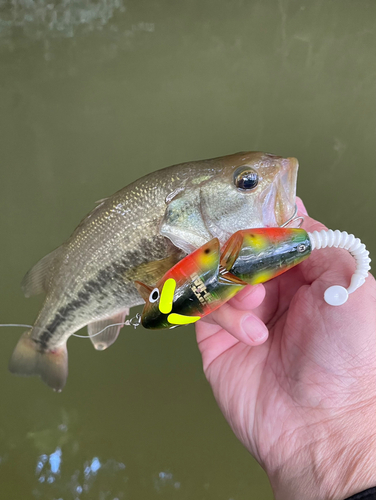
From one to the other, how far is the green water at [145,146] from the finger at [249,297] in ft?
4.70

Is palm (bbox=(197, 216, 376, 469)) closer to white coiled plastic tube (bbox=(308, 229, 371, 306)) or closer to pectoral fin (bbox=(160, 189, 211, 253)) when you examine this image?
white coiled plastic tube (bbox=(308, 229, 371, 306))

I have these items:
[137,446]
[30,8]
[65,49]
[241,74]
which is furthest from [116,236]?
[30,8]

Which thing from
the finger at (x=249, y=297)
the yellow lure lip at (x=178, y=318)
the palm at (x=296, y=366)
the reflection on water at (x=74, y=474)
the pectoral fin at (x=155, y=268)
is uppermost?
the pectoral fin at (x=155, y=268)

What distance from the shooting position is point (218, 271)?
68 centimetres

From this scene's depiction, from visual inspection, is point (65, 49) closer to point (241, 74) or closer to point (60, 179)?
point (60, 179)

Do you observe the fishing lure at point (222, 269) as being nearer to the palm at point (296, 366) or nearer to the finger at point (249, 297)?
the finger at point (249, 297)

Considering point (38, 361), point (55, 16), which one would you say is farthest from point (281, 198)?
point (55, 16)

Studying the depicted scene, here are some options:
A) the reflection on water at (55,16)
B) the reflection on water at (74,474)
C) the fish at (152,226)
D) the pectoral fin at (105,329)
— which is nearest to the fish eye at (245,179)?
the fish at (152,226)

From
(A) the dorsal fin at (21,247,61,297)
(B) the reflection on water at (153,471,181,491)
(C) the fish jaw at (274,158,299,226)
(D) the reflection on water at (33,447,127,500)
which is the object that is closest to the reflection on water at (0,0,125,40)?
(A) the dorsal fin at (21,247,61,297)

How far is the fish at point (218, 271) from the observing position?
67 centimetres

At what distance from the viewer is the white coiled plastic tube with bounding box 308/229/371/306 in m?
0.72

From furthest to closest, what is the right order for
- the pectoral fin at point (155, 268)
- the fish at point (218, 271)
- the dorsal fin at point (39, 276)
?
1. the dorsal fin at point (39, 276)
2. the pectoral fin at point (155, 268)
3. the fish at point (218, 271)

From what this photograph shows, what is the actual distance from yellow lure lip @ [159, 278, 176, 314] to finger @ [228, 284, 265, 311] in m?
0.24

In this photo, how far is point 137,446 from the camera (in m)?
2.18
